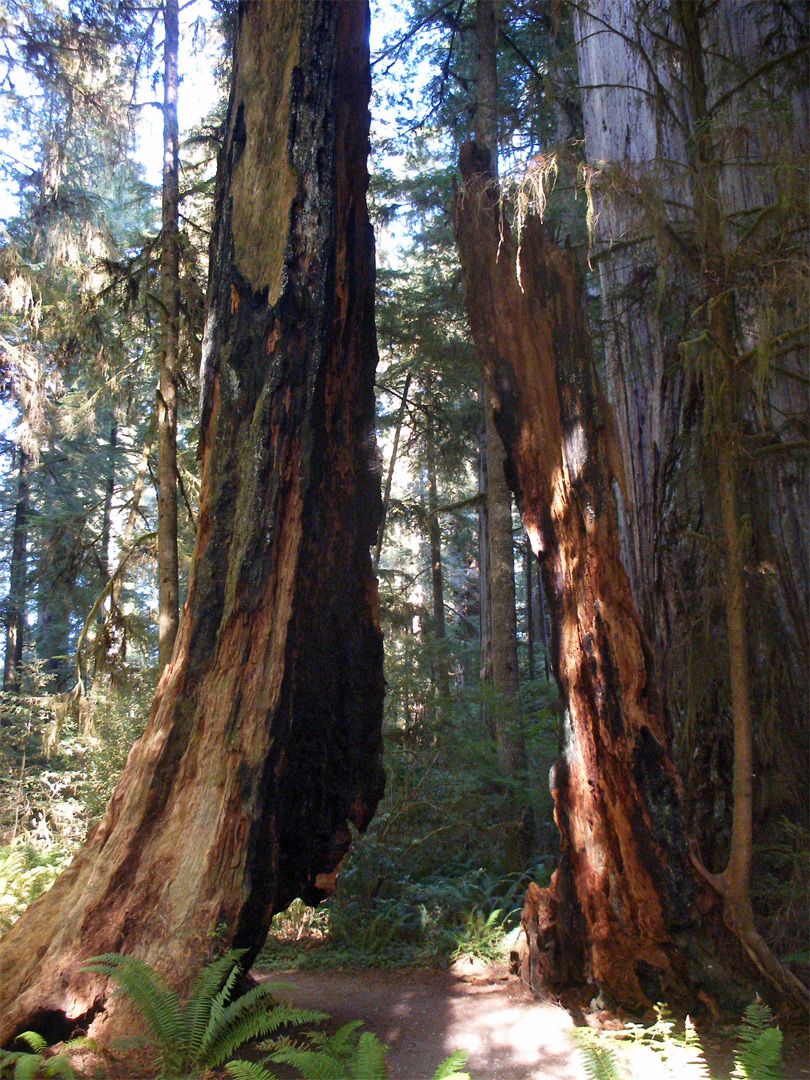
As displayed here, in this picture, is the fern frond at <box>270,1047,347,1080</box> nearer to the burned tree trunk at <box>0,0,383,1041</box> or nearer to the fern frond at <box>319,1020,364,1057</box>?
the fern frond at <box>319,1020,364,1057</box>

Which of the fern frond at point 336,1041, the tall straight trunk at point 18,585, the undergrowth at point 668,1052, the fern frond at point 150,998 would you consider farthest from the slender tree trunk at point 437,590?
the tall straight trunk at point 18,585

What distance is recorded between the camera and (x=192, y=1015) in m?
3.27

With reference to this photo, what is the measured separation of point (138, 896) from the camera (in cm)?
371

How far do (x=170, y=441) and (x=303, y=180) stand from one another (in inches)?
168

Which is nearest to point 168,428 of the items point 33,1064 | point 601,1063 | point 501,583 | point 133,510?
point 133,510

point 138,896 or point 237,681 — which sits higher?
point 237,681

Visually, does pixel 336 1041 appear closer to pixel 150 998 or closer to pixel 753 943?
pixel 150 998

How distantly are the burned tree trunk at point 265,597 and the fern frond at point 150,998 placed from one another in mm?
191

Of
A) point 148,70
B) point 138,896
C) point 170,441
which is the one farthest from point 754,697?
point 148,70

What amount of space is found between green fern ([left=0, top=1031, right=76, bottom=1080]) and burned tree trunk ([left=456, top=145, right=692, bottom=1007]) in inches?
108

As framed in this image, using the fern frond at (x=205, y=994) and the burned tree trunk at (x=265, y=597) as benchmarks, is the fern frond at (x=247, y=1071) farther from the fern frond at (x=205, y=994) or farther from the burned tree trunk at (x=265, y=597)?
the burned tree trunk at (x=265, y=597)

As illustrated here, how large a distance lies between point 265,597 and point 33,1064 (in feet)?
7.60

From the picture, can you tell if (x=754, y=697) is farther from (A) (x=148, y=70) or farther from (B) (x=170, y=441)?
(A) (x=148, y=70)

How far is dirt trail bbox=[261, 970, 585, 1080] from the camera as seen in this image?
11.7 ft
